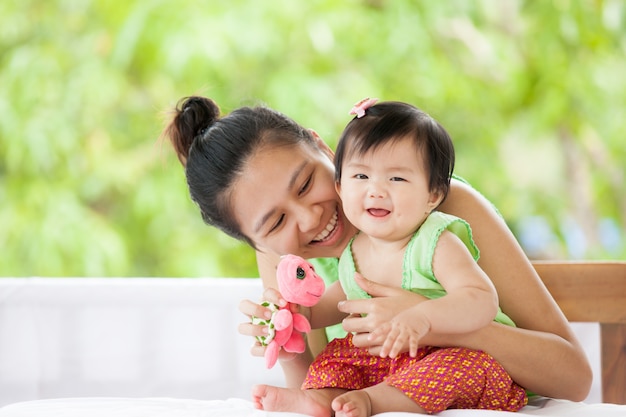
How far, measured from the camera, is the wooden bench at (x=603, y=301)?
6.07 feet

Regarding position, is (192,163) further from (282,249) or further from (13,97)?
(13,97)

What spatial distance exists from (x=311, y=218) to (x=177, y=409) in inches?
15.6

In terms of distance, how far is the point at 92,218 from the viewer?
3498 millimetres

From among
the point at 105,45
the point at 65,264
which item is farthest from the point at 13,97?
the point at 65,264

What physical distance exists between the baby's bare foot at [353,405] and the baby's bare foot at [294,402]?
2.5 inches

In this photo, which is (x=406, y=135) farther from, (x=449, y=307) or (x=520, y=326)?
(x=520, y=326)

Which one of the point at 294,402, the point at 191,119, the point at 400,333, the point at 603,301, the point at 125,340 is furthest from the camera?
the point at 125,340

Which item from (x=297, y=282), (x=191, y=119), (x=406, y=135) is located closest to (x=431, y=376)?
(x=297, y=282)

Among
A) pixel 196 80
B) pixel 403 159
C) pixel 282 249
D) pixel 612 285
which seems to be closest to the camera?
pixel 403 159

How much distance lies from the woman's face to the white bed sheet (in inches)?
11.6

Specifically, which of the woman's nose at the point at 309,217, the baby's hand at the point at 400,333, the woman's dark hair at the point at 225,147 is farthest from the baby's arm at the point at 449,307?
the woman's dark hair at the point at 225,147

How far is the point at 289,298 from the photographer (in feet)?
4.25

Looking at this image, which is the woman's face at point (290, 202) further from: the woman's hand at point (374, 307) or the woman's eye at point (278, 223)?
the woman's hand at point (374, 307)

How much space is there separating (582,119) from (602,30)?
1.26 feet
